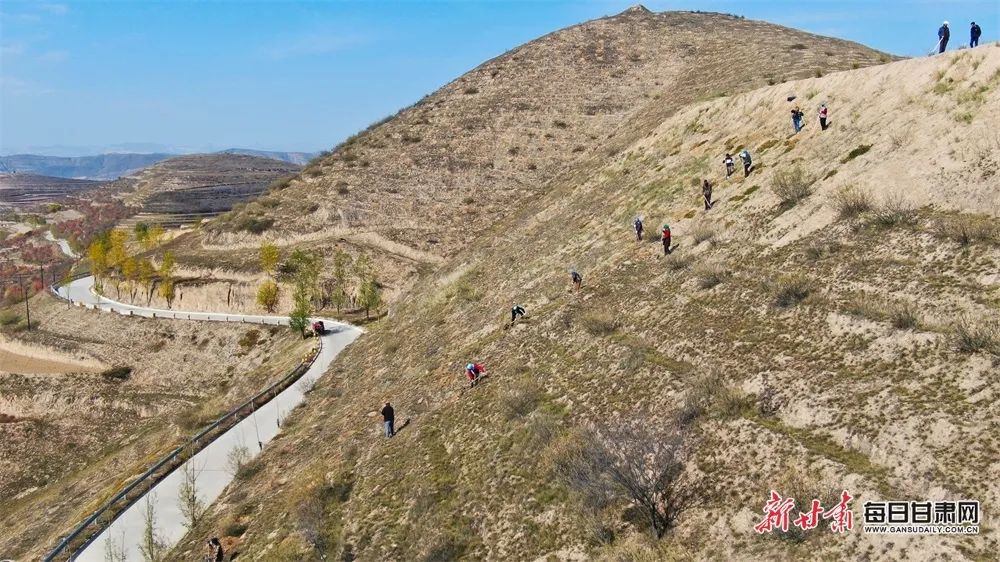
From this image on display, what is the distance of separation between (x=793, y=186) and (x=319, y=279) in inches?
2035

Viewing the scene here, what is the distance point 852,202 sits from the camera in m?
20.6

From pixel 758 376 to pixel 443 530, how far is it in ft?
30.1

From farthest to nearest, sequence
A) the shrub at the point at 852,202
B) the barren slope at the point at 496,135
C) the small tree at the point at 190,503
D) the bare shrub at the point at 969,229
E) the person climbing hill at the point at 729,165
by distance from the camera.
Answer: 1. the barren slope at the point at 496,135
2. the person climbing hill at the point at 729,165
3. the small tree at the point at 190,503
4. the shrub at the point at 852,202
5. the bare shrub at the point at 969,229

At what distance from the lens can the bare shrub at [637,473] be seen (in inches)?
526

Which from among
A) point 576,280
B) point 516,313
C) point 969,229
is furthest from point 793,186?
point 516,313

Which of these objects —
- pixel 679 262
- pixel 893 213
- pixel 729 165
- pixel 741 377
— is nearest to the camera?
pixel 741 377

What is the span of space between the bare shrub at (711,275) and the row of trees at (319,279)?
42.4m

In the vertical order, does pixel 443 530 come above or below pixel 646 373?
below

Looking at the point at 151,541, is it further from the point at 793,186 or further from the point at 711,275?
the point at 793,186

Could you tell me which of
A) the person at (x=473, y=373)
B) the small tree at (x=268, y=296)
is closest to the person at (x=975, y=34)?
the person at (x=473, y=373)

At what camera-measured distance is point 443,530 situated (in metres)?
16.2

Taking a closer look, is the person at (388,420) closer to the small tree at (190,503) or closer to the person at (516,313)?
the person at (516,313)

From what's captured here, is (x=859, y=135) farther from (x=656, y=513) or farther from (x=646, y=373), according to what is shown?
(x=656, y=513)

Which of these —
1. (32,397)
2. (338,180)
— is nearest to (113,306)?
(32,397)
